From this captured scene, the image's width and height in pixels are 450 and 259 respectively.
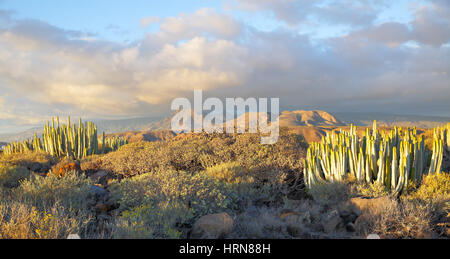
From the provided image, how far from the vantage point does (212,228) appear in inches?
184

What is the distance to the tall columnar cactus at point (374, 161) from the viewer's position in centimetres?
663

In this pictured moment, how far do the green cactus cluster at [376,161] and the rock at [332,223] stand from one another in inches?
85.8

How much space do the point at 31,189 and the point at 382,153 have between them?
8.25 meters

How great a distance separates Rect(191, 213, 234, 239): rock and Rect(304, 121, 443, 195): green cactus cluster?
3.85 meters

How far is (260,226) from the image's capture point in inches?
198

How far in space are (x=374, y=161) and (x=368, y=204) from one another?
1781 mm

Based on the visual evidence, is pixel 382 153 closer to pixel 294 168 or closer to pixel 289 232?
pixel 294 168

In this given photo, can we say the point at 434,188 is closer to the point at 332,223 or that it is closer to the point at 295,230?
the point at 332,223

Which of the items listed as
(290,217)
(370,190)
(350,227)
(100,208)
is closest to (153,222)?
(100,208)

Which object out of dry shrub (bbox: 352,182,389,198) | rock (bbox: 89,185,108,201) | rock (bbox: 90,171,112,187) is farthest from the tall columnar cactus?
rock (bbox: 90,171,112,187)

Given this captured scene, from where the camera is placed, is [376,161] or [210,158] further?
[210,158]

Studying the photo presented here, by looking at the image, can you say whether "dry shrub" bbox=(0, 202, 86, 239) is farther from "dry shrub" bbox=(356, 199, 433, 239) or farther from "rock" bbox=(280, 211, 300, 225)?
"dry shrub" bbox=(356, 199, 433, 239)

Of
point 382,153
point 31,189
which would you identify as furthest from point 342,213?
point 31,189

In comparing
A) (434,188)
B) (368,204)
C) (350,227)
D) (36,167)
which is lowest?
(36,167)
